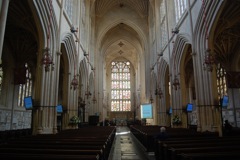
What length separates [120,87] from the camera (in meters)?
47.3

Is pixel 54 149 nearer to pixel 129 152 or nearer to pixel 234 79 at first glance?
pixel 129 152

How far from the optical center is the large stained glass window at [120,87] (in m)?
46.2

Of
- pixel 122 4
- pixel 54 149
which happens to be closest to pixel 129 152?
pixel 54 149

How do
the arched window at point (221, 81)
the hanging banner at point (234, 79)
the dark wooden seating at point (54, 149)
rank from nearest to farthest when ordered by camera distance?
the dark wooden seating at point (54, 149) < the hanging banner at point (234, 79) < the arched window at point (221, 81)

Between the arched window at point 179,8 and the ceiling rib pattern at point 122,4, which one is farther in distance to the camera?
the ceiling rib pattern at point 122,4

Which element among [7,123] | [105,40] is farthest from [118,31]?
[7,123]

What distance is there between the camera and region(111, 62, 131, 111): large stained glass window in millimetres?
46188

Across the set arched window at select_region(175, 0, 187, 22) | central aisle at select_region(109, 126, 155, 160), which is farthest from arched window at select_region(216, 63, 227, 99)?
central aisle at select_region(109, 126, 155, 160)

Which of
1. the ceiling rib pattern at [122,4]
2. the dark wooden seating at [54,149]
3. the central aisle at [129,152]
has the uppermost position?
the ceiling rib pattern at [122,4]

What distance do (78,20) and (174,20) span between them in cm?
796

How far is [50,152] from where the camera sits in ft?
12.1

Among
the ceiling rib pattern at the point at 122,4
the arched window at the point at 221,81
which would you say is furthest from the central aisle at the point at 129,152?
the ceiling rib pattern at the point at 122,4

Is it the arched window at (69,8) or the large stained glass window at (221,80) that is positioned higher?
the arched window at (69,8)

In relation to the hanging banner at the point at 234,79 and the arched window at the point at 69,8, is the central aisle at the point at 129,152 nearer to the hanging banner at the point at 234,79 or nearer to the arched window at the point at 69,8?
the hanging banner at the point at 234,79
